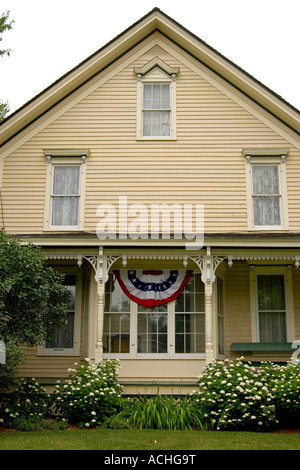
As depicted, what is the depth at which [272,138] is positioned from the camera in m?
15.1

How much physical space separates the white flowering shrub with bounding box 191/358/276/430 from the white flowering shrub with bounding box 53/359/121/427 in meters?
1.84

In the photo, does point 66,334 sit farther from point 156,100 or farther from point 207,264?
point 156,100

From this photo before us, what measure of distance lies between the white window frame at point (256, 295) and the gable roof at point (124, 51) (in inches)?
158

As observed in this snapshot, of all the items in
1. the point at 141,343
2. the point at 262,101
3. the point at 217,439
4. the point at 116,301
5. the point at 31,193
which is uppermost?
the point at 262,101

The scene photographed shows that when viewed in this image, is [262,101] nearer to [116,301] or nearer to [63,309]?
[116,301]

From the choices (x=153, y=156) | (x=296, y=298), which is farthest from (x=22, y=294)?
(x=296, y=298)

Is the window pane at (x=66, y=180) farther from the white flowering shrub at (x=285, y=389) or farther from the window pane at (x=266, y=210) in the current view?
the white flowering shrub at (x=285, y=389)

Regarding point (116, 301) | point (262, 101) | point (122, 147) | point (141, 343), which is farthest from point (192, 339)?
point (262, 101)

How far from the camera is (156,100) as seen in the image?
15.7 m

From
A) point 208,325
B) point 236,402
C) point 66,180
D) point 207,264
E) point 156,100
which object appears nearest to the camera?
point 236,402

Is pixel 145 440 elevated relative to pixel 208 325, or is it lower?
lower

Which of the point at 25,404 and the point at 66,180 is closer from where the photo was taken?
the point at 25,404

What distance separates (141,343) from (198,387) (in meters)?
1.85

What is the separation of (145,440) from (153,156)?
836 cm
